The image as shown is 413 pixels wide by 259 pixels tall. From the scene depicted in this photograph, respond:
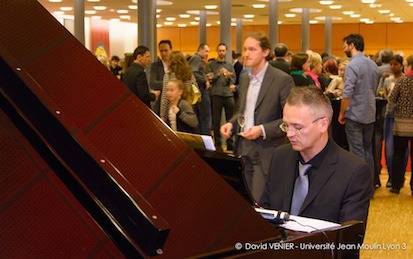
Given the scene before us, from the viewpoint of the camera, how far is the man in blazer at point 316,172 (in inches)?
109

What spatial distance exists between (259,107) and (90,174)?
3.05m

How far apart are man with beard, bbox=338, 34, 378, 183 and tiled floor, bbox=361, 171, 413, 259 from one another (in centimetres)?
53

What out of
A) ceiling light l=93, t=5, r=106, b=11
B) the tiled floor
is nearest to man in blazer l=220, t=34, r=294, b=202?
the tiled floor

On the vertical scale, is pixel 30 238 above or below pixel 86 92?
below

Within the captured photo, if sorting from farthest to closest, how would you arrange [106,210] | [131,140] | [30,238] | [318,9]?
1. [318,9]
2. [131,140]
3. [106,210]
4. [30,238]

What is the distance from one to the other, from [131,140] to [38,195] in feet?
1.31

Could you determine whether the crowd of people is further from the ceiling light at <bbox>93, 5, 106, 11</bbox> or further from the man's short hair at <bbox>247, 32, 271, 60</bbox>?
the ceiling light at <bbox>93, 5, 106, 11</bbox>

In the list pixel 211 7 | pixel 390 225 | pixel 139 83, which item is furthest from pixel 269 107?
pixel 211 7

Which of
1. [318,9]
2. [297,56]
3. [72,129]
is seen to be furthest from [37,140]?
[318,9]

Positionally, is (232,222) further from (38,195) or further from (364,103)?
(364,103)

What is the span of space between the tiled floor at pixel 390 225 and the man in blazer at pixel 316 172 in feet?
5.95

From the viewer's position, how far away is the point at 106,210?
183cm

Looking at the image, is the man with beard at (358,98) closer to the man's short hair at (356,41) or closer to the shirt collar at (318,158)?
the man's short hair at (356,41)

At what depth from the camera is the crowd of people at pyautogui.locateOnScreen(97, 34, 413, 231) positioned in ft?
9.23
